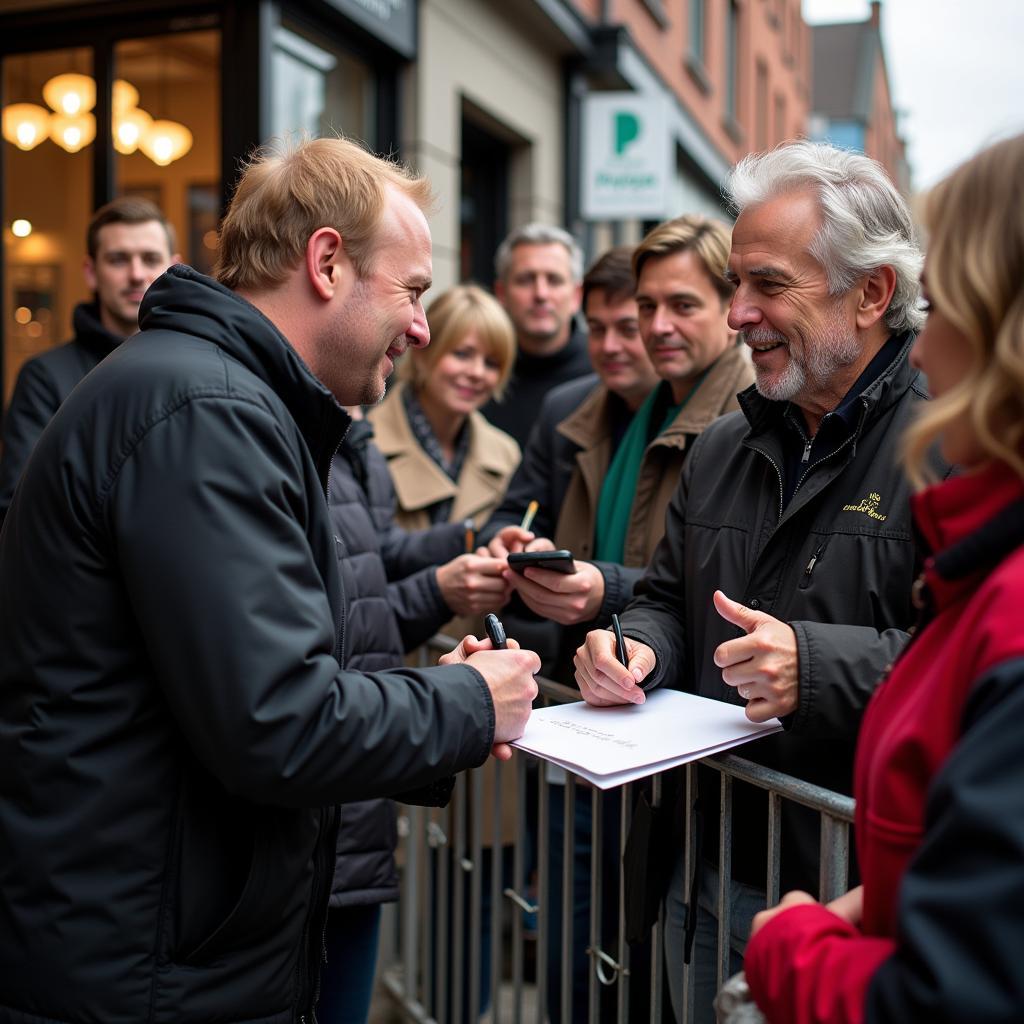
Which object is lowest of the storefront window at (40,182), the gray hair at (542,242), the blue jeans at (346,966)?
the blue jeans at (346,966)

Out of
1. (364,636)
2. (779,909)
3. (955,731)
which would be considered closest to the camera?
(955,731)

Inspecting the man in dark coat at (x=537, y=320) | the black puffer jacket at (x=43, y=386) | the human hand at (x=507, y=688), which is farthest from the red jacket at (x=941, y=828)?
the man in dark coat at (x=537, y=320)

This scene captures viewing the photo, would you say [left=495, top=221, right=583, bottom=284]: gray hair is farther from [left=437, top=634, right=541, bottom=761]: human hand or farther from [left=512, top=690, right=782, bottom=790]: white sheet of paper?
[left=437, top=634, right=541, bottom=761]: human hand

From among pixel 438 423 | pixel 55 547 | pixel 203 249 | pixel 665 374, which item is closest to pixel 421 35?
pixel 203 249

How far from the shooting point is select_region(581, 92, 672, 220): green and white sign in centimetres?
908

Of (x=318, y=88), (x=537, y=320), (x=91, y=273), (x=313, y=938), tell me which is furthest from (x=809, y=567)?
(x=318, y=88)

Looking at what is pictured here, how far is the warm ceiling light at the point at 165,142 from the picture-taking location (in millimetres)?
6891

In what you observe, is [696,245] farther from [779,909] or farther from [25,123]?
[25,123]

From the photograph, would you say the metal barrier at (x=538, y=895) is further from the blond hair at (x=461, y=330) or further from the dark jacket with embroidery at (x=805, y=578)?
the blond hair at (x=461, y=330)

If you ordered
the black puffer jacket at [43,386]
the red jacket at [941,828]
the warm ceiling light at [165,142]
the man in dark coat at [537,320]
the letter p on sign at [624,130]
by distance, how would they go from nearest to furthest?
the red jacket at [941,828]
the black puffer jacket at [43,386]
the man in dark coat at [537,320]
the warm ceiling light at [165,142]
the letter p on sign at [624,130]

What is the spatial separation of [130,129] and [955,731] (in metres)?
6.66

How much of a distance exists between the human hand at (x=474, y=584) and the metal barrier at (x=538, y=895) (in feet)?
1.51

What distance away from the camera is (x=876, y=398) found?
2.12m

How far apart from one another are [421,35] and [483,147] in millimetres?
2312
